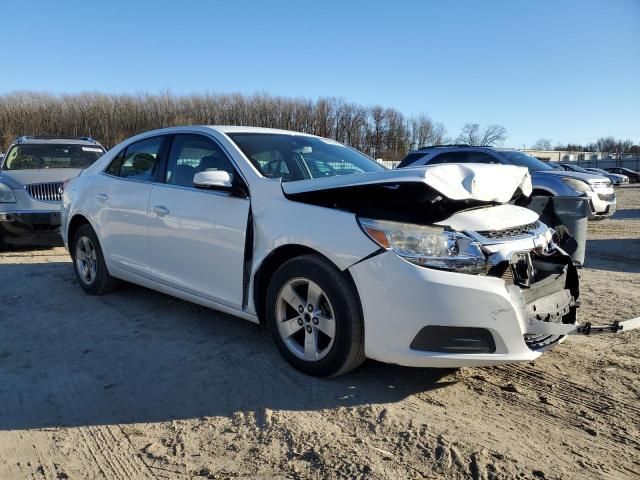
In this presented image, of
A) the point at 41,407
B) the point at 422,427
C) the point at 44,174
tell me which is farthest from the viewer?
the point at 44,174

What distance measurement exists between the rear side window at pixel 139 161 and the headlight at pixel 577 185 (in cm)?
830

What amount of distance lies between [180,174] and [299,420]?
7.93 feet

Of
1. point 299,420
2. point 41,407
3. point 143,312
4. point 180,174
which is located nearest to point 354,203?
point 299,420

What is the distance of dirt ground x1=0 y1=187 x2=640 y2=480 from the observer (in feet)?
8.16

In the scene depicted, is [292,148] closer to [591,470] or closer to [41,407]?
[41,407]

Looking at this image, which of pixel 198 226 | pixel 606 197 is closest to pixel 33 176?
pixel 198 226

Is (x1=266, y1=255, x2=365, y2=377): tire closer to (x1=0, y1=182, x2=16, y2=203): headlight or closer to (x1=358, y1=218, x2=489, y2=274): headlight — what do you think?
(x1=358, y1=218, x2=489, y2=274): headlight

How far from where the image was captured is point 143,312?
4.80 meters

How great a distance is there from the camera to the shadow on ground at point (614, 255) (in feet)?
24.1

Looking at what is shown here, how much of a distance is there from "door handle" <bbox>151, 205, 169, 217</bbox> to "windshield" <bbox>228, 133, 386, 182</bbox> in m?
0.82

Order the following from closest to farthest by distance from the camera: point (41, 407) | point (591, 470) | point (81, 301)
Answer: point (591, 470) < point (41, 407) < point (81, 301)

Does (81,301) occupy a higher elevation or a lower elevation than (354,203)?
lower

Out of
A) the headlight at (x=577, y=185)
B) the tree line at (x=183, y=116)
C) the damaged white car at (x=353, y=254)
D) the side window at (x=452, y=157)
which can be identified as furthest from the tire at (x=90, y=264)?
the tree line at (x=183, y=116)

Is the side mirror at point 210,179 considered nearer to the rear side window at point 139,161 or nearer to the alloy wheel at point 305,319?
the alloy wheel at point 305,319
